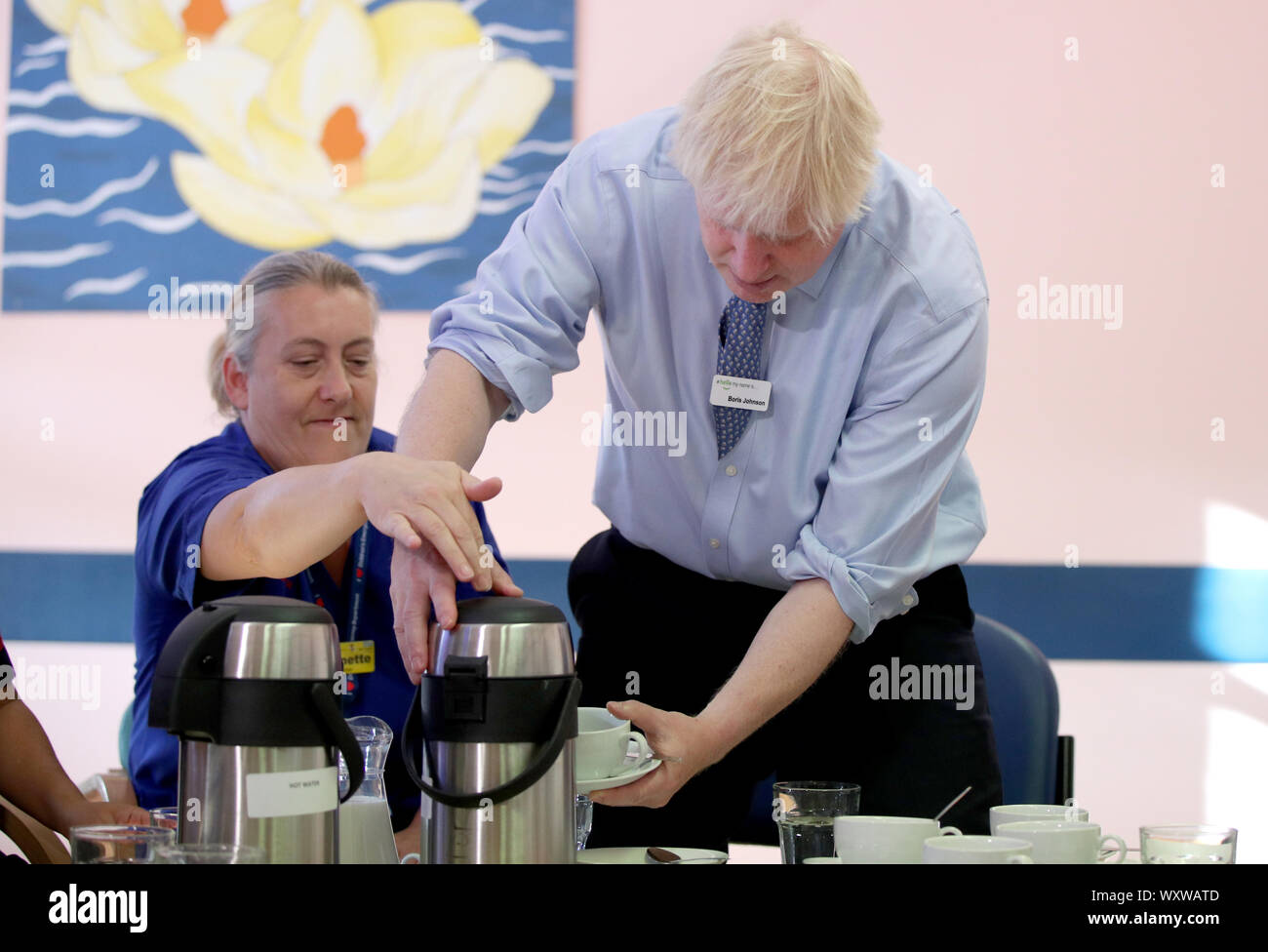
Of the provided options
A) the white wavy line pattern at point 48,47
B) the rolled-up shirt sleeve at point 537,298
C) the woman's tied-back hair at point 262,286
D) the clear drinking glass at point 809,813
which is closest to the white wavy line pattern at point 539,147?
the white wavy line pattern at point 48,47

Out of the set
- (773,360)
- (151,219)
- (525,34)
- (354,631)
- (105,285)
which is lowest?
(354,631)

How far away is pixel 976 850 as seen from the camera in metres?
0.98

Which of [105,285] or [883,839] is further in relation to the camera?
[105,285]

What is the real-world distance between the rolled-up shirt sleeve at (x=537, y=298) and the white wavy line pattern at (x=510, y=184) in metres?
1.93

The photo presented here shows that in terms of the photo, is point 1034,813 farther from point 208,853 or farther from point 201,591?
point 201,591

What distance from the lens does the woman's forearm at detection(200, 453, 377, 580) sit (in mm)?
1343

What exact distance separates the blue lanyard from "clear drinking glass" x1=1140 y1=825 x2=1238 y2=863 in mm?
1279

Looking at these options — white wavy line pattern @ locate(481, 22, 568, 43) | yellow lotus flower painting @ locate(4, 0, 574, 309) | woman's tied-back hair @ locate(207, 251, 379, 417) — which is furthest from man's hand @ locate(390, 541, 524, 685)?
white wavy line pattern @ locate(481, 22, 568, 43)

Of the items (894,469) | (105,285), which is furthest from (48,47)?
(894,469)

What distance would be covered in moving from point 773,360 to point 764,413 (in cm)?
8

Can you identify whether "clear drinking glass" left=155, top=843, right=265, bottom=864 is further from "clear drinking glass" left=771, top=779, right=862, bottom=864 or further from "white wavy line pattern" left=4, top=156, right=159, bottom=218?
"white wavy line pattern" left=4, top=156, right=159, bottom=218

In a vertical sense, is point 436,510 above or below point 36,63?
below

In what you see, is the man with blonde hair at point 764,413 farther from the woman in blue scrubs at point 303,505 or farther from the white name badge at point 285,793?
the white name badge at point 285,793
